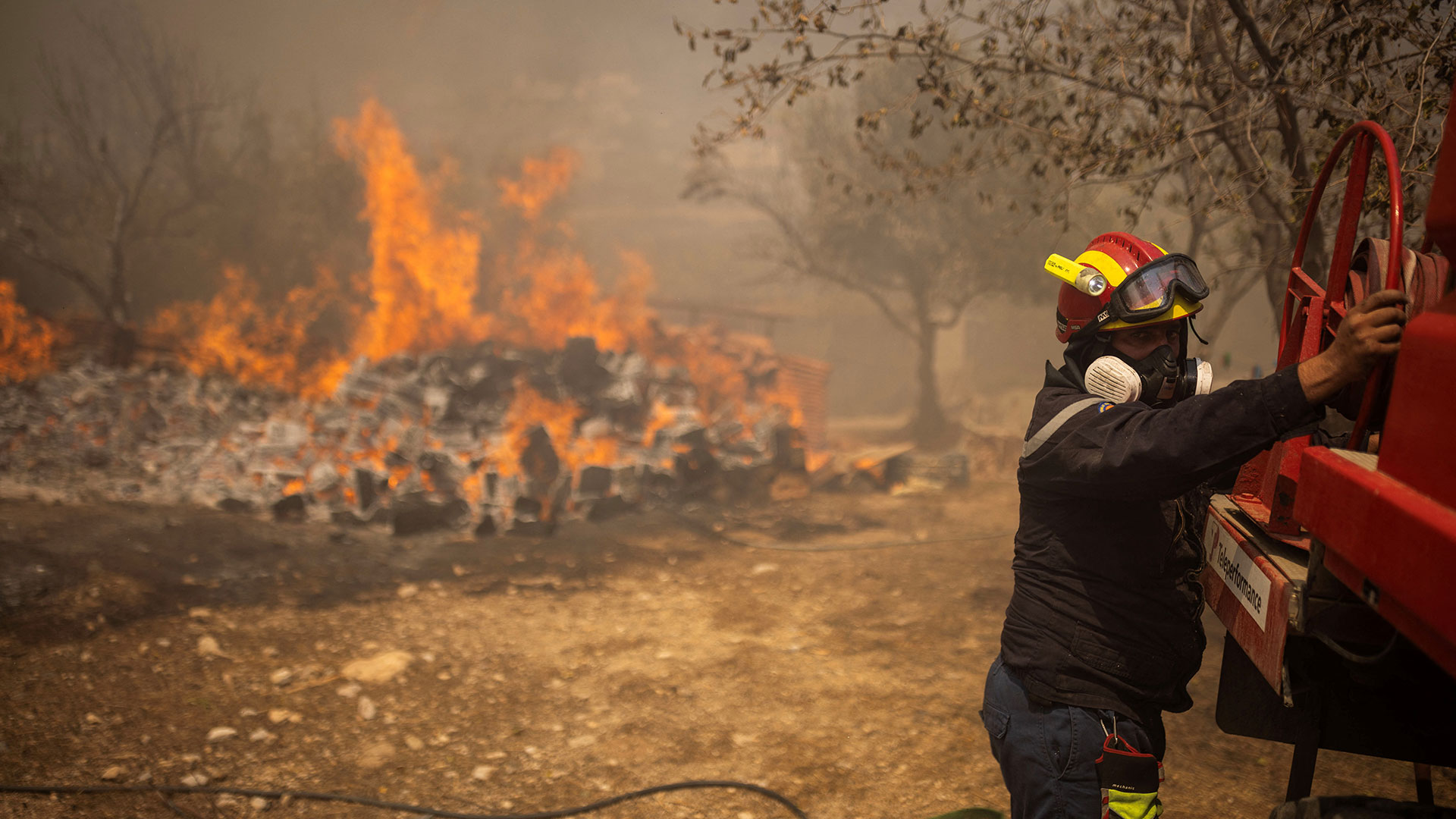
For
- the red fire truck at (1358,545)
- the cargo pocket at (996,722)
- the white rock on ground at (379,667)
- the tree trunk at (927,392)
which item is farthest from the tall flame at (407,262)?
the red fire truck at (1358,545)

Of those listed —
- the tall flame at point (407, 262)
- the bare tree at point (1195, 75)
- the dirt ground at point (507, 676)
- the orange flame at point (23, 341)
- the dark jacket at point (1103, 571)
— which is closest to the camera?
the dark jacket at point (1103, 571)

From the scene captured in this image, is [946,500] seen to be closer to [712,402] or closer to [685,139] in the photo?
[712,402]

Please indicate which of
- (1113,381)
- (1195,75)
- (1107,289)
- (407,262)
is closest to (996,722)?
(1113,381)

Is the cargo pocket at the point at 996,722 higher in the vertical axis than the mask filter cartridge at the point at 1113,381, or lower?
lower

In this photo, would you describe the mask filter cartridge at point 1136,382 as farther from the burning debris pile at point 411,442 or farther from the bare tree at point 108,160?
the bare tree at point 108,160

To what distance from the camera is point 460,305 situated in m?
17.7

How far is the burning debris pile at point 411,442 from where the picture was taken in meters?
9.10

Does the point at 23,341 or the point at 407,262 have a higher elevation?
the point at 407,262

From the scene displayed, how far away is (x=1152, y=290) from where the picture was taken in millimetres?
2055

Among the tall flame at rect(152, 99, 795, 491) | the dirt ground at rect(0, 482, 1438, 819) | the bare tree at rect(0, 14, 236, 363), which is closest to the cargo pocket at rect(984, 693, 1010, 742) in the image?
the dirt ground at rect(0, 482, 1438, 819)

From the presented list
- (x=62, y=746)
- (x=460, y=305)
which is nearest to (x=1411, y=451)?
(x=62, y=746)

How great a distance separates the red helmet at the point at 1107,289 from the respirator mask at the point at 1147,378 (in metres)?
0.11

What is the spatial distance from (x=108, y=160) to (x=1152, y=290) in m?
21.4

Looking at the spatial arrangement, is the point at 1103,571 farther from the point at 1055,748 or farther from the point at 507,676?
the point at 507,676
